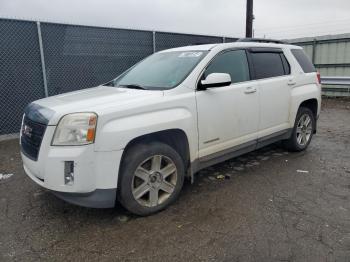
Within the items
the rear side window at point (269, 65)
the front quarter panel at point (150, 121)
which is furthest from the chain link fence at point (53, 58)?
the front quarter panel at point (150, 121)

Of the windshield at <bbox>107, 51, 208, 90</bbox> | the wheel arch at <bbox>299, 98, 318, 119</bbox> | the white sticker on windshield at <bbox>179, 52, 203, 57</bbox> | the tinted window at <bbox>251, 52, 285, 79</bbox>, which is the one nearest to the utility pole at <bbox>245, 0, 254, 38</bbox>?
the wheel arch at <bbox>299, 98, 318, 119</bbox>

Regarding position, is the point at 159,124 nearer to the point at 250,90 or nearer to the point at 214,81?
the point at 214,81

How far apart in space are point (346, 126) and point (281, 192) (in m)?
5.00

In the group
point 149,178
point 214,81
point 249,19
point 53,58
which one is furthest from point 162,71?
point 249,19

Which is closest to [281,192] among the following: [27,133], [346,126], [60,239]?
[60,239]

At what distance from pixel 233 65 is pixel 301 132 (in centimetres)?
215

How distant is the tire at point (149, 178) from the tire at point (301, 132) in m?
2.69

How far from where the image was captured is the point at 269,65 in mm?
4902

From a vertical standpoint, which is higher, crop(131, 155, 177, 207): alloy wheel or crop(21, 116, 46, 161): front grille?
crop(21, 116, 46, 161): front grille

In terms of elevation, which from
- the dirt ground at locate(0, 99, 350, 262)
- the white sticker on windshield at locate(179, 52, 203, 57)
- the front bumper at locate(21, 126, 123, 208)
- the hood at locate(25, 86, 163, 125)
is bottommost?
the dirt ground at locate(0, 99, 350, 262)

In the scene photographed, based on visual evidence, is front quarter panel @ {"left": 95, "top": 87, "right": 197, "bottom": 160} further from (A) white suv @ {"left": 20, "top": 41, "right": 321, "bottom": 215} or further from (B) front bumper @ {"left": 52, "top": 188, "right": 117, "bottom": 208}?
(B) front bumper @ {"left": 52, "top": 188, "right": 117, "bottom": 208}

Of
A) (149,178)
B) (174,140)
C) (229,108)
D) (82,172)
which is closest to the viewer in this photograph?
(82,172)

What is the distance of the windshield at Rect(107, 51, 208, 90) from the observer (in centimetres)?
385

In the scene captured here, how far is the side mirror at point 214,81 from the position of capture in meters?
3.69
